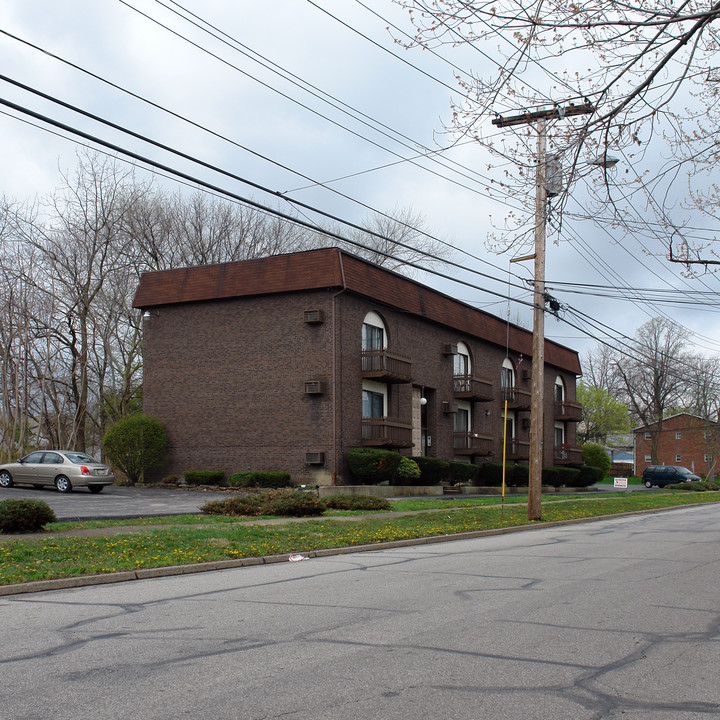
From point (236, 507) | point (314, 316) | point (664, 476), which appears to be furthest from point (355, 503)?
point (664, 476)

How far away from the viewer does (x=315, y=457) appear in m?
30.0

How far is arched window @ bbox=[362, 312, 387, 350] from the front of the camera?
107ft

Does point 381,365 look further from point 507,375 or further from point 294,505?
point 507,375

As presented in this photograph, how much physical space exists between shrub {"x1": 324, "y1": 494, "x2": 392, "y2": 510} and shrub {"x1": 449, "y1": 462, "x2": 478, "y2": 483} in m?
14.5

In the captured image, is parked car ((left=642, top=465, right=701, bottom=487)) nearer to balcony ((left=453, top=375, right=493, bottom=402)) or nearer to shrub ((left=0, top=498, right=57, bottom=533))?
balcony ((left=453, top=375, right=493, bottom=402))

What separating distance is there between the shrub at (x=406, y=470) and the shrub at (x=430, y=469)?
3.92 ft

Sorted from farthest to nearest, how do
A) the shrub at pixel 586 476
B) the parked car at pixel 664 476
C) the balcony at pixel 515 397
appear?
the parked car at pixel 664 476 → the shrub at pixel 586 476 → the balcony at pixel 515 397

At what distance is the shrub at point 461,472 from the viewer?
3691 cm

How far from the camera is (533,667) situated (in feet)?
18.3

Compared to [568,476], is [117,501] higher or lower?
higher

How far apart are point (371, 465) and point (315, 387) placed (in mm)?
3648

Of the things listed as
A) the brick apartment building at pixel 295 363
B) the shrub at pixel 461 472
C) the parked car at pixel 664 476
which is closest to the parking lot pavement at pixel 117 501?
the brick apartment building at pixel 295 363

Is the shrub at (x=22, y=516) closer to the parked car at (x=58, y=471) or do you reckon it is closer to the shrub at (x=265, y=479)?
the parked car at (x=58, y=471)

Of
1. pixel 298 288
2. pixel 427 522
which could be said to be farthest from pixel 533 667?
pixel 298 288
